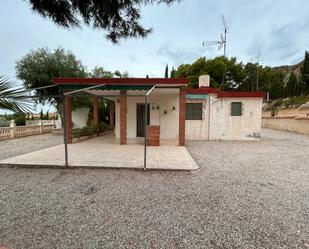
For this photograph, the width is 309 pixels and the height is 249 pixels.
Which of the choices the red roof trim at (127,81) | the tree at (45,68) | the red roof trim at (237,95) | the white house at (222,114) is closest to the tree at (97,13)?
the red roof trim at (127,81)

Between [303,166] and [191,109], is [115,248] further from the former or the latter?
[191,109]

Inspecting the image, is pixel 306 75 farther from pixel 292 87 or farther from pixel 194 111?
pixel 194 111

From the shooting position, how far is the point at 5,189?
384cm

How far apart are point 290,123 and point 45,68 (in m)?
23.8

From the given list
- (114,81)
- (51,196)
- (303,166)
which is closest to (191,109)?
(114,81)

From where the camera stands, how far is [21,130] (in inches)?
507

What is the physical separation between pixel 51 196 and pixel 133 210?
182 centimetres

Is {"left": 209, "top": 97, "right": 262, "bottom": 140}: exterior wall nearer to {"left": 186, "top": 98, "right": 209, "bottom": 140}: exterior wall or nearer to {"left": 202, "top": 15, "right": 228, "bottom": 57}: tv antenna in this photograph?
{"left": 186, "top": 98, "right": 209, "bottom": 140}: exterior wall

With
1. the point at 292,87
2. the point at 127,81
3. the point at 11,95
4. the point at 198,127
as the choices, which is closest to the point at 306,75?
the point at 292,87

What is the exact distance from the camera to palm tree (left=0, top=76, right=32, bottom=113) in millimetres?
1708

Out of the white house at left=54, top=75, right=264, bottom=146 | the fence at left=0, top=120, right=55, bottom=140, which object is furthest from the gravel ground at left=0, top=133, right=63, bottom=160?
the white house at left=54, top=75, right=264, bottom=146

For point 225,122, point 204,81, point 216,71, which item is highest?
point 216,71

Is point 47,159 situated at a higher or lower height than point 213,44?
lower

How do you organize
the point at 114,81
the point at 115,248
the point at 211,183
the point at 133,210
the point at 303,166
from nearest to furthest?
the point at 115,248 < the point at 133,210 < the point at 211,183 < the point at 303,166 < the point at 114,81
